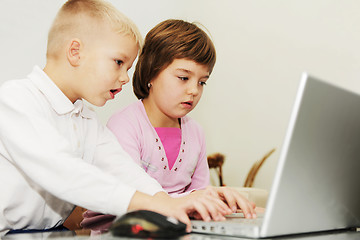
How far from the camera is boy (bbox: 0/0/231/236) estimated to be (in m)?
0.74

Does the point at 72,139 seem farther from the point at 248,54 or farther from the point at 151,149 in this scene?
the point at 248,54

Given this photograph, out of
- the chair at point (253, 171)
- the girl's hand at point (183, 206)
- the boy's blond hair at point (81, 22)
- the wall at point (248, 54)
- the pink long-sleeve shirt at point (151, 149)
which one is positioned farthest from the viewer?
the chair at point (253, 171)

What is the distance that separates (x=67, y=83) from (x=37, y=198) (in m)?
0.29

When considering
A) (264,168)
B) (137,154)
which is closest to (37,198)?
(137,154)

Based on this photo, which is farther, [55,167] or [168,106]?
[168,106]

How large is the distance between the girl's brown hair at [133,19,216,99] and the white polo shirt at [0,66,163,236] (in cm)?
32

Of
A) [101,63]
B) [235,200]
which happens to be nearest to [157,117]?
[101,63]

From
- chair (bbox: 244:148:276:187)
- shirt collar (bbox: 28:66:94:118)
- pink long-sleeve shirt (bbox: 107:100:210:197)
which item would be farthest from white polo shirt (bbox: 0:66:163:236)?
chair (bbox: 244:148:276:187)

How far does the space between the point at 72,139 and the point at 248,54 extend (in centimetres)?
184

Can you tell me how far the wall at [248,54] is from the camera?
6.23 feet

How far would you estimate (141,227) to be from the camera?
542 mm

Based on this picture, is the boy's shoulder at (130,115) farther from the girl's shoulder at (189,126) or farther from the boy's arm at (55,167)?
the boy's arm at (55,167)

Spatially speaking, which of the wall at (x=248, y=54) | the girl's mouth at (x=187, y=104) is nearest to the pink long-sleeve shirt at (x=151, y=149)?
the girl's mouth at (x=187, y=104)

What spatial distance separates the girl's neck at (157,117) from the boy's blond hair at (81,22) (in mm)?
319
